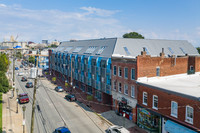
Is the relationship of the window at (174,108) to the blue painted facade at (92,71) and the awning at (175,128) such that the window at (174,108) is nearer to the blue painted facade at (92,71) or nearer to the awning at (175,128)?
the awning at (175,128)

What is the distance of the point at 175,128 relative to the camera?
19406 millimetres

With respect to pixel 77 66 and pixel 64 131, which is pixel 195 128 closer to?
pixel 64 131

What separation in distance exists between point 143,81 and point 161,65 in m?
5.19

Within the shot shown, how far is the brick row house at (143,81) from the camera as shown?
20.1 m

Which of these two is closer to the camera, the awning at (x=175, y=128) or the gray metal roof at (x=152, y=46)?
the awning at (x=175, y=128)

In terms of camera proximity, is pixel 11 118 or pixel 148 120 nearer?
pixel 148 120

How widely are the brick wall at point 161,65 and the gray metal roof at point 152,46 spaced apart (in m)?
7.47

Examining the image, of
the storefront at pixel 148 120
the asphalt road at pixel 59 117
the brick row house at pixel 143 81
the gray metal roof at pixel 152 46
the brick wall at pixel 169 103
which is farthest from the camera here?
the gray metal roof at pixel 152 46

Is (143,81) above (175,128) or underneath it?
above

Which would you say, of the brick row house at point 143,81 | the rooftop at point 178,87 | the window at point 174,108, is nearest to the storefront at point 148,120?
the brick row house at point 143,81

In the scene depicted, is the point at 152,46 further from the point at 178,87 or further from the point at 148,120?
the point at 148,120

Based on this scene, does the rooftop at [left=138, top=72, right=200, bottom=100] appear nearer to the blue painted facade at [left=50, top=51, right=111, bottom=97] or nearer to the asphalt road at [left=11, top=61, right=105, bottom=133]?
the blue painted facade at [left=50, top=51, right=111, bottom=97]

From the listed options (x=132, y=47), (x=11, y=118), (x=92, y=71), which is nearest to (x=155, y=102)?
(x=132, y=47)

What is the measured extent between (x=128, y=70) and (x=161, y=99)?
7784 mm
